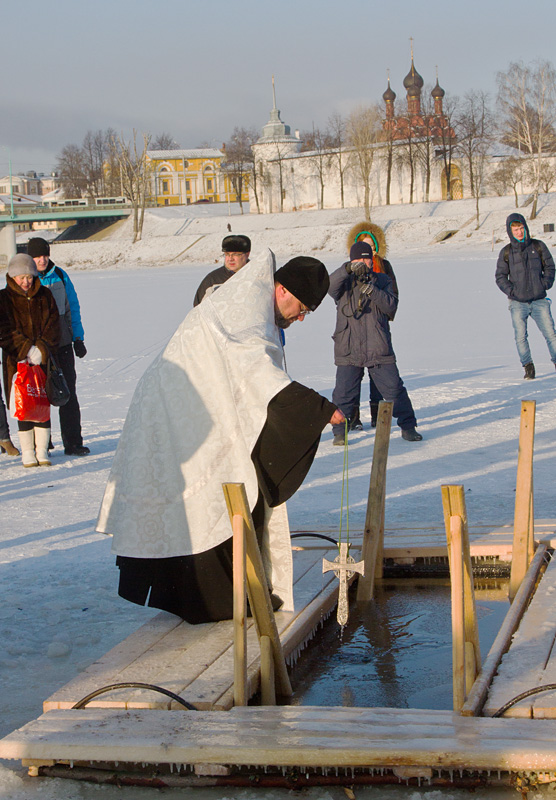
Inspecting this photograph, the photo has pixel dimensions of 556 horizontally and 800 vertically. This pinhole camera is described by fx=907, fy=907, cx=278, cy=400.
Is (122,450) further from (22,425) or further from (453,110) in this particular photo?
(453,110)

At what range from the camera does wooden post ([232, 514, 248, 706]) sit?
2842 millimetres

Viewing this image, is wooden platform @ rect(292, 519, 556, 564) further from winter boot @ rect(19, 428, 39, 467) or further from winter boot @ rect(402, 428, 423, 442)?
winter boot @ rect(19, 428, 39, 467)

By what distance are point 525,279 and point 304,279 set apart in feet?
23.0

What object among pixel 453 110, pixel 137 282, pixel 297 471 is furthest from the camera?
pixel 453 110

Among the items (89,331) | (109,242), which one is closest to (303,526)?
(89,331)

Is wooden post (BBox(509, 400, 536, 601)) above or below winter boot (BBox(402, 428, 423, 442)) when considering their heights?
above

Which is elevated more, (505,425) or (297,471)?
(297,471)

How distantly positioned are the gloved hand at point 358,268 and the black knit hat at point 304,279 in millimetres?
3846

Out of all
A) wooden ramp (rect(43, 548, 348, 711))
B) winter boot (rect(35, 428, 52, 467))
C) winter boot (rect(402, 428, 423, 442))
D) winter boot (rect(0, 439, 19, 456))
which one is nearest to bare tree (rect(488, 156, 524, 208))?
winter boot (rect(402, 428, 423, 442))

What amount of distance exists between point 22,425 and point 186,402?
13.4 feet

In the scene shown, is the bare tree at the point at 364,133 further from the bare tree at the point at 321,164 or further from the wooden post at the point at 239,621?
the wooden post at the point at 239,621

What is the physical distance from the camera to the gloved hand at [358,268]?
7363 mm

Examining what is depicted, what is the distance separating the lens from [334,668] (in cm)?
367

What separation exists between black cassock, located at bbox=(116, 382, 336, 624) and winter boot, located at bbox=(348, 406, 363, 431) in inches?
175
